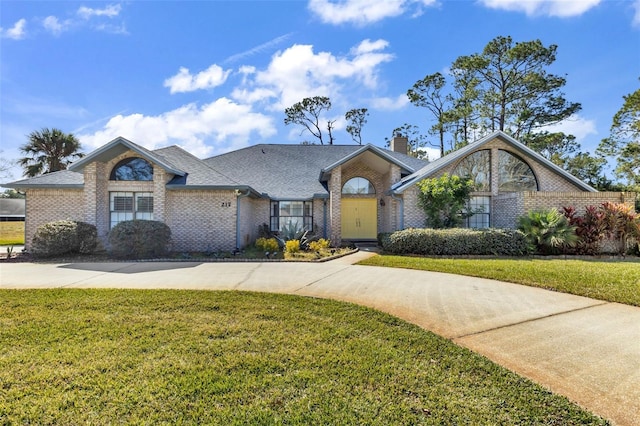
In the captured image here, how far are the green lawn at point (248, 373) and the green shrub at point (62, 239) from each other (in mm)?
7172

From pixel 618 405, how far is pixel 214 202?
12885 mm

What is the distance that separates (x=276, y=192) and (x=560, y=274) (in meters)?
12.4

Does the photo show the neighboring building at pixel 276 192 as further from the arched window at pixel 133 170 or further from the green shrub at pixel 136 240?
the green shrub at pixel 136 240

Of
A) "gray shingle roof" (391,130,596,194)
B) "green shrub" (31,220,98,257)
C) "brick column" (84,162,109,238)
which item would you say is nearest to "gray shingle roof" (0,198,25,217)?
"brick column" (84,162,109,238)

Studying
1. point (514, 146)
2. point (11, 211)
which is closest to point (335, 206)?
point (514, 146)

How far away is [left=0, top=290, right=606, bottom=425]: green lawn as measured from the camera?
8.50 ft

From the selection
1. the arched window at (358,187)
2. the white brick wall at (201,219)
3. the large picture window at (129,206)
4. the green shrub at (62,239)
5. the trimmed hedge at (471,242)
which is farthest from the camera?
the arched window at (358,187)

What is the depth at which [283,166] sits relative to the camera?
1898 cm

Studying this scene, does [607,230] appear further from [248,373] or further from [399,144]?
[248,373]

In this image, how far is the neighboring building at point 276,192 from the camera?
511 inches

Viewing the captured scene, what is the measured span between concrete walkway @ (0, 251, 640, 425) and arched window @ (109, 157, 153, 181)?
466 centimetres

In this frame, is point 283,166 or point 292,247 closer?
point 292,247

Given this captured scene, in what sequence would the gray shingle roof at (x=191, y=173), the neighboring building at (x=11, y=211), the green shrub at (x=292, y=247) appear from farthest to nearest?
the neighboring building at (x=11, y=211) → the gray shingle roof at (x=191, y=173) → the green shrub at (x=292, y=247)

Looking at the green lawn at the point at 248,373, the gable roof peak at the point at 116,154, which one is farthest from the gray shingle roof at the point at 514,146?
the green lawn at the point at 248,373
